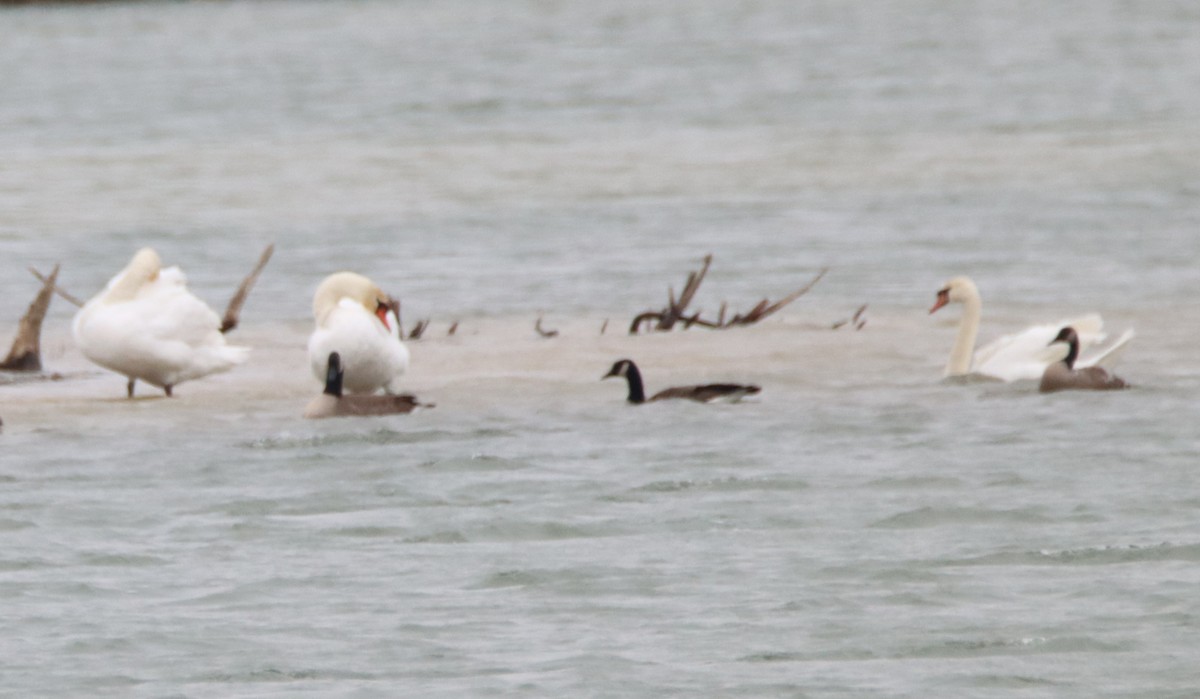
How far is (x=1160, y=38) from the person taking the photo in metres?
48.7

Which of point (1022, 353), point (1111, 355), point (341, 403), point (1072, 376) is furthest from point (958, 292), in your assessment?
point (341, 403)

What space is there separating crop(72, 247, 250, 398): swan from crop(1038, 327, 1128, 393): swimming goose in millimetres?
4148

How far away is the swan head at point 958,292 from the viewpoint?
13984mm

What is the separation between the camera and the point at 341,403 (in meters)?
12.0

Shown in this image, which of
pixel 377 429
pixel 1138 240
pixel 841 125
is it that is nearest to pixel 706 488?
pixel 377 429

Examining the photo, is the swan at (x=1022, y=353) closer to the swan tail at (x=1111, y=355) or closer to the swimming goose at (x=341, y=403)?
the swan tail at (x=1111, y=355)

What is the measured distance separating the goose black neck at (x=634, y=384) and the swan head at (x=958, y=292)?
92.3 inches

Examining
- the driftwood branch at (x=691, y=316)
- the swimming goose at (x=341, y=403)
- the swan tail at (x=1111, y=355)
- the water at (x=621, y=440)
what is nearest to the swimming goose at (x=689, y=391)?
the water at (x=621, y=440)

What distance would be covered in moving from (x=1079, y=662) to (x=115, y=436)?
225 inches

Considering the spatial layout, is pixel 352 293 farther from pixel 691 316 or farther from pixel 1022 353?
pixel 1022 353

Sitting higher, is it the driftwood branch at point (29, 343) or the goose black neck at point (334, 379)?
the goose black neck at point (334, 379)

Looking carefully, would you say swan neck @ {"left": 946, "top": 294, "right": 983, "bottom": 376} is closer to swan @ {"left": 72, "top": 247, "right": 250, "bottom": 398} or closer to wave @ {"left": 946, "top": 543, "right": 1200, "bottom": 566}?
swan @ {"left": 72, "top": 247, "right": 250, "bottom": 398}

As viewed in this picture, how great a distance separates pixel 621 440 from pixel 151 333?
267 cm

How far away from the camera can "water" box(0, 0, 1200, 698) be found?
7.82 meters
